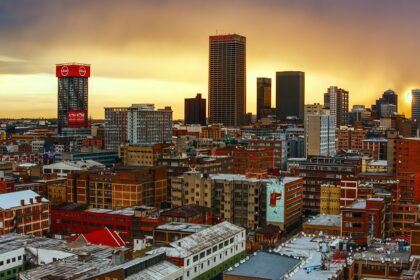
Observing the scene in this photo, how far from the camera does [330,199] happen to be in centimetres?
10062

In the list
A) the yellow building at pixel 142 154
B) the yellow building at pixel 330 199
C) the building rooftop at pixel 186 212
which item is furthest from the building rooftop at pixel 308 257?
the yellow building at pixel 142 154

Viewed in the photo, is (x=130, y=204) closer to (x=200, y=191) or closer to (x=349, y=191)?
(x=200, y=191)

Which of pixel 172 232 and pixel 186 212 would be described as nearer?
pixel 172 232

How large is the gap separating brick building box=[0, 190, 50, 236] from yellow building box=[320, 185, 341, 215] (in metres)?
43.7

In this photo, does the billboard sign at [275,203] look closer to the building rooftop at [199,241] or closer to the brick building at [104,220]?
the brick building at [104,220]

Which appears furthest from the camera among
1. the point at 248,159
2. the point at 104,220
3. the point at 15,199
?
the point at 248,159

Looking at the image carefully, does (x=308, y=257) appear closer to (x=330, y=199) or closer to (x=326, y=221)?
(x=326, y=221)

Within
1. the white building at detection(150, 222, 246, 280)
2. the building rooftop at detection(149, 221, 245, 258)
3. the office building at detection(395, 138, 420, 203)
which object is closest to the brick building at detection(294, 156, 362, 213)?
the office building at detection(395, 138, 420, 203)

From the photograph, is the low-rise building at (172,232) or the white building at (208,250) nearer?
the white building at (208,250)

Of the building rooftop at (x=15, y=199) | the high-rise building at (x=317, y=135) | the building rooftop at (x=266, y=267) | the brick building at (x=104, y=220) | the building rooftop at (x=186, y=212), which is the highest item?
the high-rise building at (x=317, y=135)

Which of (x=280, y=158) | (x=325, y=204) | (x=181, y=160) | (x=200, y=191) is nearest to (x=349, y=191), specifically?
(x=325, y=204)

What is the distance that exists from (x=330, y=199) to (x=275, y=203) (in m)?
10.1

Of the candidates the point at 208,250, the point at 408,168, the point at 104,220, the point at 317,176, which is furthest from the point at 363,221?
the point at 317,176

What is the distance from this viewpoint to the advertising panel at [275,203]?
9638cm
